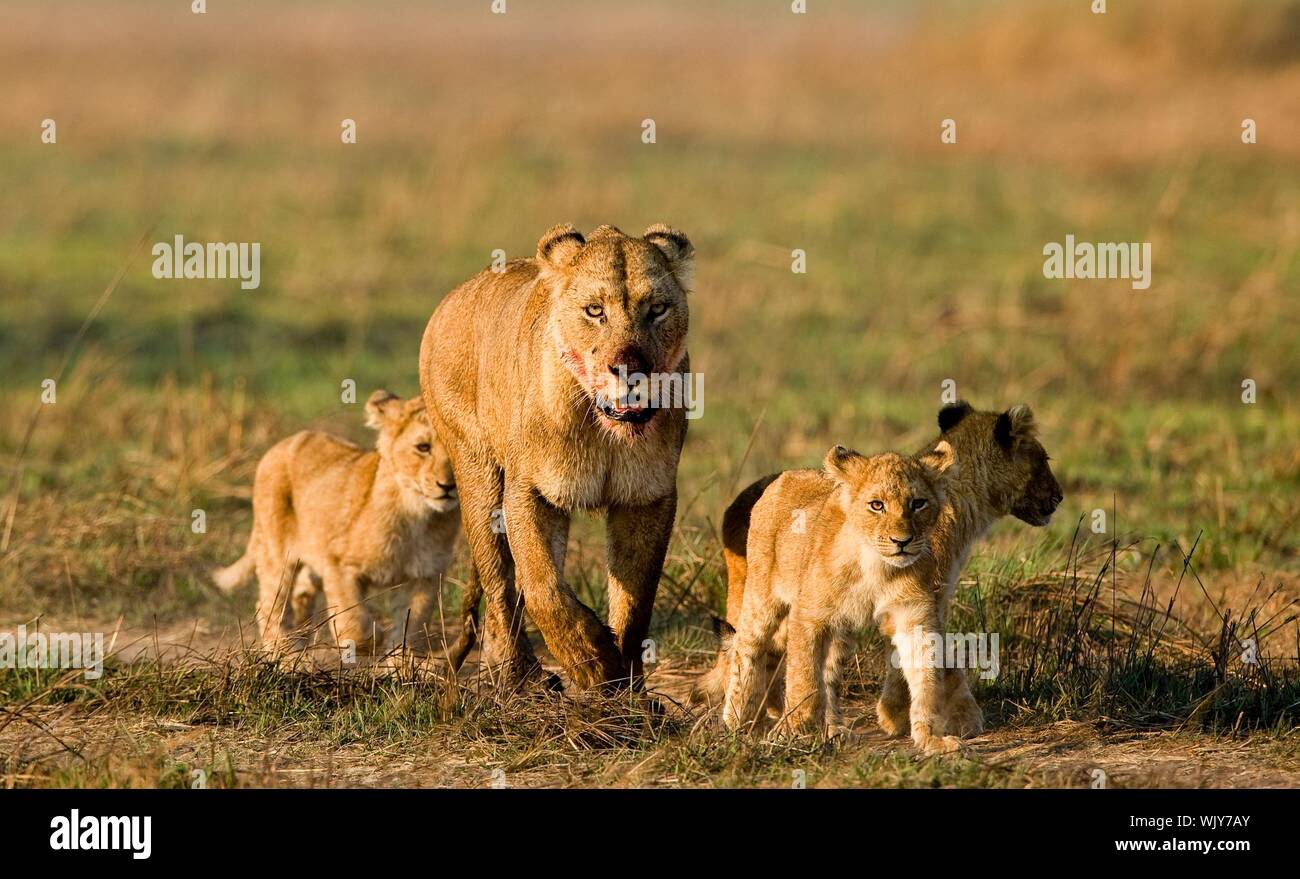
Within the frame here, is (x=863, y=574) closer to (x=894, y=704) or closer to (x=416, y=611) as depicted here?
(x=894, y=704)

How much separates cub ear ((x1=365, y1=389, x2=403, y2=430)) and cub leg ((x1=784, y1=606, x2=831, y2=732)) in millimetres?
2520

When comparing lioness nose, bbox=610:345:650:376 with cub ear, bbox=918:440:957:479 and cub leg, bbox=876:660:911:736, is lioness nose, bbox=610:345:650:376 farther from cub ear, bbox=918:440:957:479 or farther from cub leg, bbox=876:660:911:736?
cub leg, bbox=876:660:911:736

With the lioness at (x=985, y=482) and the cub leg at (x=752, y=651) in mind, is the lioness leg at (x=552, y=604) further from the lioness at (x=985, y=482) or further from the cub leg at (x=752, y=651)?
the lioness at (x=985, y=482)

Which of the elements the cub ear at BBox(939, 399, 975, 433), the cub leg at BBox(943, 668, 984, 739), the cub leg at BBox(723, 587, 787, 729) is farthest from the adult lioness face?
the cub leg at BBox(943, 668, 984, 739)

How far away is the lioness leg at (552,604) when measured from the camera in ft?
22.0

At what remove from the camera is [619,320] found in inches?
255

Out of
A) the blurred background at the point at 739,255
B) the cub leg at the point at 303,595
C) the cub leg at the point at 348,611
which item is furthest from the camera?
the blurred background at the point at 739,255

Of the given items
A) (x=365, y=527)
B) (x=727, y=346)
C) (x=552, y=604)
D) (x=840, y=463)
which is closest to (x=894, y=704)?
(x=840, y=463)

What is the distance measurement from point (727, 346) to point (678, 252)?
7.83 m

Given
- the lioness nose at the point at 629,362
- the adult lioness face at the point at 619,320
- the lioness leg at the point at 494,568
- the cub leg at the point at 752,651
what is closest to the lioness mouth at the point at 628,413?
the adult lioness face at the point at 619,320

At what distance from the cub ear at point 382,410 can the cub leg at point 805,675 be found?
8.27 ft

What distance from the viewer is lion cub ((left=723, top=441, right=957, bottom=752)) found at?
641 centimetres
